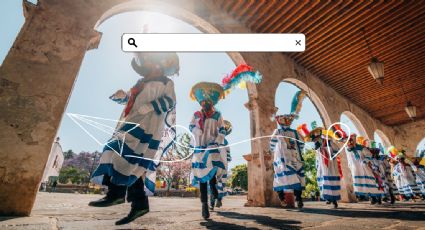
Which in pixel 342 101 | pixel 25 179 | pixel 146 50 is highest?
pixel 342 101

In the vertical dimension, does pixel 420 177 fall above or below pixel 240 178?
below

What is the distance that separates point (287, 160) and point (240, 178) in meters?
38.2

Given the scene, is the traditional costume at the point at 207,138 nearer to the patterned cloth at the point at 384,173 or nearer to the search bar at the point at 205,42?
the search bar at the point at 205,42

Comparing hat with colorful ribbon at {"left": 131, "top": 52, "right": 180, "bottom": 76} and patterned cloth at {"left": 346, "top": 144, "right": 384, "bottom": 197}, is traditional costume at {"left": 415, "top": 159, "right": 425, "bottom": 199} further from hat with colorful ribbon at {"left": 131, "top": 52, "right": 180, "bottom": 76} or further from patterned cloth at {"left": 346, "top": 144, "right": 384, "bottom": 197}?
hat with colorful ribbon at {"left": 131, "top": 52, "right": 180, "bottom": 76}

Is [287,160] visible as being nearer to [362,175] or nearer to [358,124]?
[362,175]

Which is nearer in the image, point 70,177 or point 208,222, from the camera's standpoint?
point 208,222

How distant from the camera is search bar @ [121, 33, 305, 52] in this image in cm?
237

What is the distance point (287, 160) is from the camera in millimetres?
5047

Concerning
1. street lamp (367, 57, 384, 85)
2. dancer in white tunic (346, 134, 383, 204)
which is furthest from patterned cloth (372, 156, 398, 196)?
street lamp (367, 57, 384, 85)

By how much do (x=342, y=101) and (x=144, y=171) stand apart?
38.0ft

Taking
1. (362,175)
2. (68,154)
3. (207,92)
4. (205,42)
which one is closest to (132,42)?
(205,42)

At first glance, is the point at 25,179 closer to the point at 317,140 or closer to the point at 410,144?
Answer: the point at 317,140

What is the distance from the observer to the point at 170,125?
8.68ft

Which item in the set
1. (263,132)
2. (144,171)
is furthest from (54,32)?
(263,132)
